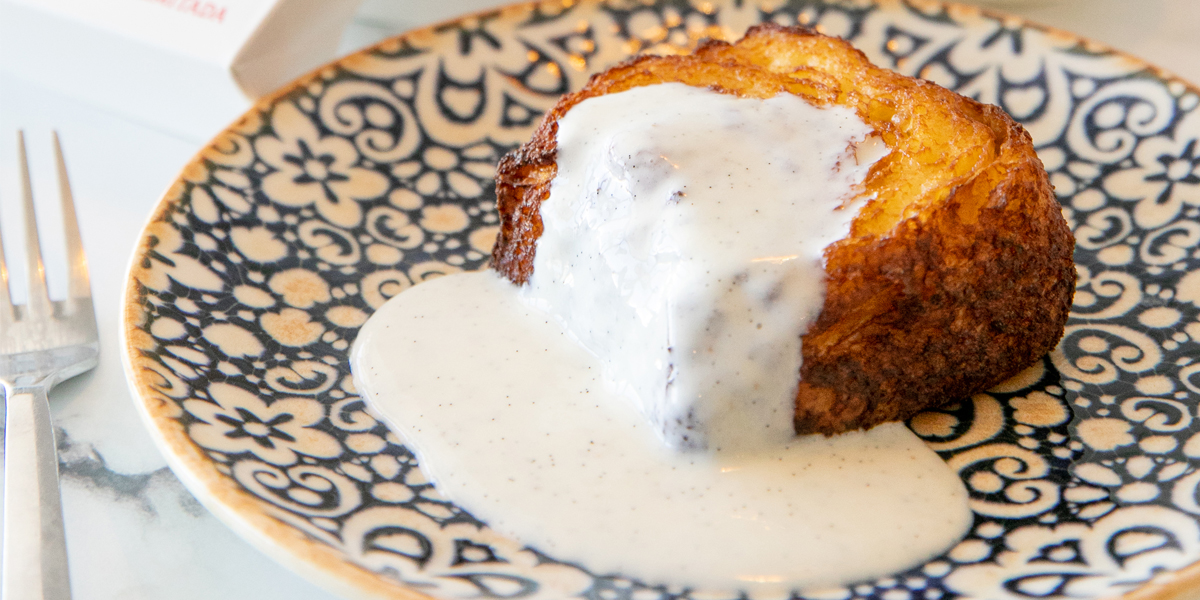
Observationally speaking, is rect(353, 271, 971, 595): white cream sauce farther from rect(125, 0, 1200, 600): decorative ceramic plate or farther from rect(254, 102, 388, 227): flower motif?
rect(254, 102, 388, 227): flower motif

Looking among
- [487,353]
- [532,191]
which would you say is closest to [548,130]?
[532,191]

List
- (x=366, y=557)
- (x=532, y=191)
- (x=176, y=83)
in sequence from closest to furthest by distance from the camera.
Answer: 1. (x=366, y=557)
2. (x=532, y=191)
3. (x=176, y=83)

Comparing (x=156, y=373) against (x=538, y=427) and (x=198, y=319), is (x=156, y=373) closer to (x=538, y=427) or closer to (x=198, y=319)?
(x=198, y=319)

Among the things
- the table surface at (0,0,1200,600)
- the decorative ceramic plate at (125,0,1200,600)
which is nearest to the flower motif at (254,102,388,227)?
the decorative ceramic plate at (125,0,1200,600)

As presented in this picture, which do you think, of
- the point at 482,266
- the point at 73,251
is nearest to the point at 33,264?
the point at 73,251

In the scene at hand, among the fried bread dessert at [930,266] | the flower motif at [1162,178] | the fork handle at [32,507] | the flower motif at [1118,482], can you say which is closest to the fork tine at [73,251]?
the fork handle at [32,507]

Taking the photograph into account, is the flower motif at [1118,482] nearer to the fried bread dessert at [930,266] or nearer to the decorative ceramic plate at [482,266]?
the decorative ceramic plate at [482,266]

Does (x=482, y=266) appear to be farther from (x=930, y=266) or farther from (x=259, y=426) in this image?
(x=930, y=266)
